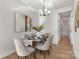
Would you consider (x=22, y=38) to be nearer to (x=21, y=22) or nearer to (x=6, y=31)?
(x=21, y=22)

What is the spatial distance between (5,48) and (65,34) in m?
13.5

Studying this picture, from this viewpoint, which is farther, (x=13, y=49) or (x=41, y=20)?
(x=41, y=20)

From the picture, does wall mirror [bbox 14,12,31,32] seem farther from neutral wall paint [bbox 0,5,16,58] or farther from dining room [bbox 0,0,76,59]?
neutral wall paint [bbox 0,5,16,58]

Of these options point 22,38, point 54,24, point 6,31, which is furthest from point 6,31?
point 54,24

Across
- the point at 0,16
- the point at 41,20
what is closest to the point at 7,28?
the point at 0,16

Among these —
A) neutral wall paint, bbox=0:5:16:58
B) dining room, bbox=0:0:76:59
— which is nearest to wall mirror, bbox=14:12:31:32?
dining room, bbox=0:0:76:59

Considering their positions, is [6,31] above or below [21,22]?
below

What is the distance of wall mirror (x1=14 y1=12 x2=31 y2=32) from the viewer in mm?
5347

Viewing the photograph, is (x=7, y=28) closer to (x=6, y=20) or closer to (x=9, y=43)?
(x=6, y=20)

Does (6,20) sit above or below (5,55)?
above

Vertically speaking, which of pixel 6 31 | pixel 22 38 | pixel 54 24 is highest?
pixel 54 24

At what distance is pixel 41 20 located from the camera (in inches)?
334

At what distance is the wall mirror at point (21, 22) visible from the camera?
535 centimetres

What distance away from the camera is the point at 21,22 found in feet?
19.2
